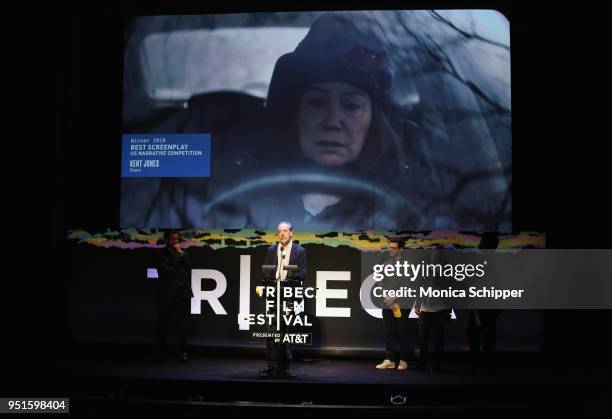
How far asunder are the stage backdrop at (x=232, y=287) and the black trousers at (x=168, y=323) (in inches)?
25.3

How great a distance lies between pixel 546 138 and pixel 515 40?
1.18m

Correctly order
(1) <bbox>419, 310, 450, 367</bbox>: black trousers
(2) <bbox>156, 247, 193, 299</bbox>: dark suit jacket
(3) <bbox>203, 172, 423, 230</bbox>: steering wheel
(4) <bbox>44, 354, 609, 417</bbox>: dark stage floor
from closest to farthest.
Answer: (4) <bbox>44, 354, 609, 417</bbox>: dark stage floor → (1) <bbox>419, 310, 450, 367</bbox>: black trousers → (2) <bbox>156, 247, 193, 299</bbox>: dark suit jacket → (3) <bbox>203, 172, 423, 230</bbox>: steering wheel

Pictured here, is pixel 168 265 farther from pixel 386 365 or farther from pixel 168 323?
pixel 386 365

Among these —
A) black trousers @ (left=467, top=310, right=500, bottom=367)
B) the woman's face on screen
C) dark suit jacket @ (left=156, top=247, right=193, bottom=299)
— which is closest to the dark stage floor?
black trousers @ (left=467, top=310, right=500, bottom=367)

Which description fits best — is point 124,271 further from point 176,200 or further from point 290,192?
point 290,192

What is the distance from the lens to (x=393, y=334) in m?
7.66

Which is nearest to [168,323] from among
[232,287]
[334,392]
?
[232,287]

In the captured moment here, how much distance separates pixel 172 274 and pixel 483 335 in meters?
3.35

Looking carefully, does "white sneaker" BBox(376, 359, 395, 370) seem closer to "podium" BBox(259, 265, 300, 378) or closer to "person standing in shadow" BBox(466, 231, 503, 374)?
"person standing in shadow" BBox(466, 231, 503, 374)

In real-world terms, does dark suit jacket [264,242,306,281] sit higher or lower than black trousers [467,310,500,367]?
higher

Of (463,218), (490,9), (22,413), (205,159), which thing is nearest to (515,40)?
(490,9)

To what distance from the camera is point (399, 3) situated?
8305 mm

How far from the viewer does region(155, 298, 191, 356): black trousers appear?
7824 millimetres

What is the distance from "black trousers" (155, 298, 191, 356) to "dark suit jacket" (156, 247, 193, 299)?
0.08 m
